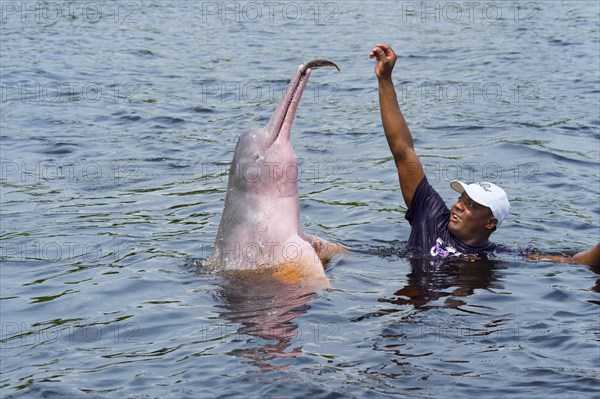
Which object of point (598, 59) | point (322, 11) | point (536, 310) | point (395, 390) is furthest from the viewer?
point (322, 11)

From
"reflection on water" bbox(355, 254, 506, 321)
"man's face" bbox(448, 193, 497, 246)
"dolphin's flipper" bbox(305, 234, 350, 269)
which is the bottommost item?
"reflection on water" bbox(355, 254, 506, 321)

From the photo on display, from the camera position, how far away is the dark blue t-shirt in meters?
9.05

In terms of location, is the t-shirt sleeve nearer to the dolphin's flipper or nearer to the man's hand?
the dolphin's flipper

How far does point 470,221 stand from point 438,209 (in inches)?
13.0

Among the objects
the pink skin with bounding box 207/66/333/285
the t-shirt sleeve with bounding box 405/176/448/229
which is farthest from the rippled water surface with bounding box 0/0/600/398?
the t-shirt sleeve with bounding box 405/176/448/229

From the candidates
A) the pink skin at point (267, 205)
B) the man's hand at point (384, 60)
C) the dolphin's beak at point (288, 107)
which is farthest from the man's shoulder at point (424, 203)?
the dolphin's beak at point (288, 107)

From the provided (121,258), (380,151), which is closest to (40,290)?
(121,258)

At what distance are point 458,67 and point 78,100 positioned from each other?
630 centimetres

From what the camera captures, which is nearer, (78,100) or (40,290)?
(40,290)

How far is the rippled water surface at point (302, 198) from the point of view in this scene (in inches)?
265

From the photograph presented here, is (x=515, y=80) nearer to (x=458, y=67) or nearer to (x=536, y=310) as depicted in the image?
(x=458, y=67)

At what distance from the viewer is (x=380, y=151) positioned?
1342 cm

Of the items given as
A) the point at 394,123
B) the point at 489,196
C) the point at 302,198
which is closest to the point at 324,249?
the point at 394,123

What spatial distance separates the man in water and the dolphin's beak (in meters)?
0.88
